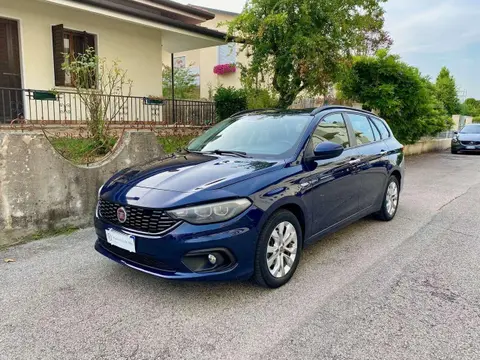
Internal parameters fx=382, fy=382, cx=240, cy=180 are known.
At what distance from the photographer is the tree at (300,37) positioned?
355 inches

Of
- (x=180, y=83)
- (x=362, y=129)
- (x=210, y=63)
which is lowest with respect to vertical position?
(x=362, y=129)

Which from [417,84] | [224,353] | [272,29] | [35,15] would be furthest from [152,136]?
[417,84]

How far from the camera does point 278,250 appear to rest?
335 cm

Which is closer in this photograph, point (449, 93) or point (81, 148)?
point (81, 148)

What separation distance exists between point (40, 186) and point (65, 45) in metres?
6.78

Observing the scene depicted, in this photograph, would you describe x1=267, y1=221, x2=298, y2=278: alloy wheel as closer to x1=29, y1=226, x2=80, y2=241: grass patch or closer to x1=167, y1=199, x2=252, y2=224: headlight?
x1=167, y1=199, x2=252, y2=224: headlight

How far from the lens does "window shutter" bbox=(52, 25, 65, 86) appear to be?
31.0 ft

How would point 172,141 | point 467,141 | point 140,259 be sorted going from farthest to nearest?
point 467,141
point 172,141
point 140,259

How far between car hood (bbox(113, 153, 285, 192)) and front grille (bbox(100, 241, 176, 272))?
572 mm

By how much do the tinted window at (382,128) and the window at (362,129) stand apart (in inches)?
12.0

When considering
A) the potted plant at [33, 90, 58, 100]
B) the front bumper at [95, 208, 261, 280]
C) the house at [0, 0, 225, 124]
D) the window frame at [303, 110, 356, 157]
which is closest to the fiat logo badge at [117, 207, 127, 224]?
the front bumper at [95, 208, 261, 280]

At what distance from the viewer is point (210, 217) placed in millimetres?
2934

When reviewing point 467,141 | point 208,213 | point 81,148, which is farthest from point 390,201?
point 467,141

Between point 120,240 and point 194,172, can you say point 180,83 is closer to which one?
point 194,172
